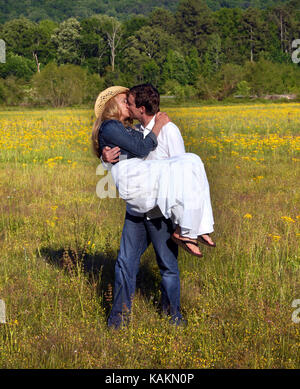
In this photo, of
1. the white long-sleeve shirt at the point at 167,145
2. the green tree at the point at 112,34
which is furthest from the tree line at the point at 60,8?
the white long-sleeve shirt at the point at 167,145

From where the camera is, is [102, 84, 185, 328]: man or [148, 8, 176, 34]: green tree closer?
[102, 84, 185, 328]: man

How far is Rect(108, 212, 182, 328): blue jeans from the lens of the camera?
2.99 m

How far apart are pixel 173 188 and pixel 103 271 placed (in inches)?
70.6

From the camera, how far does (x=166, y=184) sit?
270 cm

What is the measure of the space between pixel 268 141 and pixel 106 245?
787 centimetres

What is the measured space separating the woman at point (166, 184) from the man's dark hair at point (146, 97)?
5.2 inches

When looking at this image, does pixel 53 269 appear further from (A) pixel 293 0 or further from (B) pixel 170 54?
(A) pixel 293 0

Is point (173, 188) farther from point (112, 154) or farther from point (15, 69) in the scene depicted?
point (15, 69)

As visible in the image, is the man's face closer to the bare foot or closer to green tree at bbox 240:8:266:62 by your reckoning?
the bare foot

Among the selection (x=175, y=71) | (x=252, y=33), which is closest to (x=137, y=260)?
(x=175, y=71)

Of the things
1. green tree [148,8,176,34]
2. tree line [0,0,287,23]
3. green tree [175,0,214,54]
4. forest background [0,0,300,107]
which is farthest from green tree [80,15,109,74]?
tree line [0,0,287,23]

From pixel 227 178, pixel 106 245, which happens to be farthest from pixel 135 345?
pixel 227 178

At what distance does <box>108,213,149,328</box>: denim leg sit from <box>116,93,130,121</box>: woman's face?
61 centimetres

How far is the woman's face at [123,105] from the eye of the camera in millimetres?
2982
